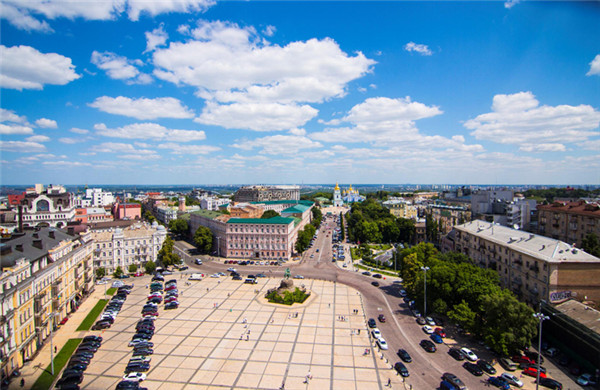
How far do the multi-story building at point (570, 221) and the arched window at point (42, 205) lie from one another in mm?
133110

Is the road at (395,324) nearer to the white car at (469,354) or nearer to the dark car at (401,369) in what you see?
the dark car at (401,369)

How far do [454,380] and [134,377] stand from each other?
31485 mm

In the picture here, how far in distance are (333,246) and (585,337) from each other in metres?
72.7

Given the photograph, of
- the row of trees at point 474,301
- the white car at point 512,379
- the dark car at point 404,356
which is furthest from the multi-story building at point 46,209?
the white car at point 512,379

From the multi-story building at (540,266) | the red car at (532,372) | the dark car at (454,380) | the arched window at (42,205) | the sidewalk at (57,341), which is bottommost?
the sidewalk at (57,341)

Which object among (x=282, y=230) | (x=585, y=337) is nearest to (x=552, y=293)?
(x=585, y=337)

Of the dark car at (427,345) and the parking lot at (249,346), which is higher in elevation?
the dark car at (427,345)

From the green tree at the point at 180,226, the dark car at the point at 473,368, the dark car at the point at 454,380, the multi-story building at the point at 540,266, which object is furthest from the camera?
the green tree at the point at 180,226

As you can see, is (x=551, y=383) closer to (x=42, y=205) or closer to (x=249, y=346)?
(x=249, y=346)

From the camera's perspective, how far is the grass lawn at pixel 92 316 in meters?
47.2

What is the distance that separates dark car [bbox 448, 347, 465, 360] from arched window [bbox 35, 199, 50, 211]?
109 metres

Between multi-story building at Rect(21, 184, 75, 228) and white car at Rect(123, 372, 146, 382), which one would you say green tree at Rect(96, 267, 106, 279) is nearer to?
multi-story building at Rect(21, 184, 75, 228)

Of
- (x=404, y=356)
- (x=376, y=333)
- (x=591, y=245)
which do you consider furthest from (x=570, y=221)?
(x=404, y=356)

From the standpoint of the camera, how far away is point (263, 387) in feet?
105
